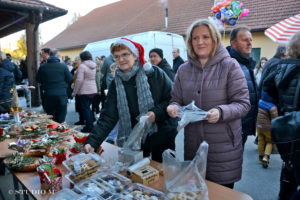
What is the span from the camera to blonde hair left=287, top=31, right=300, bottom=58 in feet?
5.43

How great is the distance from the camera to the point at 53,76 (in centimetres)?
436

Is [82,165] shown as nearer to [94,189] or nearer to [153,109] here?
[94,189]

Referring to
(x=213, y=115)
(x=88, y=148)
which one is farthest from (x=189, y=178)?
(x=88, y=148)

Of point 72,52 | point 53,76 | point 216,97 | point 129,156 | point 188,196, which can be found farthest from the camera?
point 72,52

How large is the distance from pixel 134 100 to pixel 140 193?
80cm

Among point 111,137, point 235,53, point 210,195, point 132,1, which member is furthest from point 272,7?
point 132,1

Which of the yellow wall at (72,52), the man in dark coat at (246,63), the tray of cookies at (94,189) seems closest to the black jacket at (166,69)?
the man in dark coat at (246,63)

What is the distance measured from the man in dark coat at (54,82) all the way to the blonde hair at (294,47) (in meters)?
3.89

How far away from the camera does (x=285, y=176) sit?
2.07 metres

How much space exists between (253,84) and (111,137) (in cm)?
167

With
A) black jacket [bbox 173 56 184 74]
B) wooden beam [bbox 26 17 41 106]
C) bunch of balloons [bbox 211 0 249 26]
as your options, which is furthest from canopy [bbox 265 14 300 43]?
wooden beam [bbox 26 17 41 106]

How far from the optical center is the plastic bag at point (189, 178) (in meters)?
1.22

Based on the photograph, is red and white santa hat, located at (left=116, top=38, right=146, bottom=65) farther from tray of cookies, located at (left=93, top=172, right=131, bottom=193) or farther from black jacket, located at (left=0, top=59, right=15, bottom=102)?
black jacket, located at (left=0, top=59, right=15, bottom=102)

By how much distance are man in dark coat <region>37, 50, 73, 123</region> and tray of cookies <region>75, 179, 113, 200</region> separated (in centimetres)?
340
